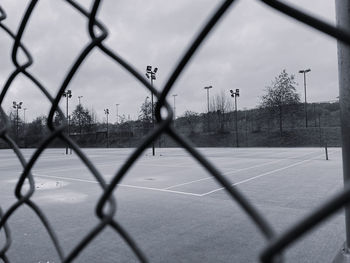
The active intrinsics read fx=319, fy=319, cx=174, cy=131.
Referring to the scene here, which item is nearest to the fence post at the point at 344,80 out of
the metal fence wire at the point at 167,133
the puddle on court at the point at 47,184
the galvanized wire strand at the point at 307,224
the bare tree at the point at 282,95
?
the metal fence wire at the point at 167,133

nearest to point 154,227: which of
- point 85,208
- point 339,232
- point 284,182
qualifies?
point 85,208

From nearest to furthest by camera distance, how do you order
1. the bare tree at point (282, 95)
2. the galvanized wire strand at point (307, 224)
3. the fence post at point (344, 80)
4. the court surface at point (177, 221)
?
the galvanized wire strand at point (307, 224)
the fence post at point (344, 80)
the court surface at point (177, 221)
the bare tree at point (282, 95)

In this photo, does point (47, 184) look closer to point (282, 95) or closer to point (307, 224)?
point (307, 224)

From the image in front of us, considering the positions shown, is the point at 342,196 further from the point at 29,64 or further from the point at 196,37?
the point at 29,64

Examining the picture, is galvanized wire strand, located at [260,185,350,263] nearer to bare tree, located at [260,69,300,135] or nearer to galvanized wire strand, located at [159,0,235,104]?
galvanized wire strand, located at [159,0,235,104]

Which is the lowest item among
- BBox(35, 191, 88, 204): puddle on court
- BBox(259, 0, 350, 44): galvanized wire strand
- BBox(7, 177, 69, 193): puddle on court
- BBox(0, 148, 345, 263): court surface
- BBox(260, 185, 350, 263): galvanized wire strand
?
BBox(0, 148, 345, 263): court surface

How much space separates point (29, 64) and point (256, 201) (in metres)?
6.73

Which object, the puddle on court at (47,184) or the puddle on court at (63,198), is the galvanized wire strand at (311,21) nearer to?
the puddle on court at (63,198)

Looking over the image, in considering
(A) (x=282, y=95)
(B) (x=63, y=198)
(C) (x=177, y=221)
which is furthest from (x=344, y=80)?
(A) (x=282, y=95)

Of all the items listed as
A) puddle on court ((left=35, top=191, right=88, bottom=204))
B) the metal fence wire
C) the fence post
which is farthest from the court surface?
the metal fence wire

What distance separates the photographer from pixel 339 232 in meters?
4.74

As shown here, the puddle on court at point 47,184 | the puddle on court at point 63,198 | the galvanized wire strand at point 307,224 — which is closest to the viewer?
the galvanized wire strand at point 307,224

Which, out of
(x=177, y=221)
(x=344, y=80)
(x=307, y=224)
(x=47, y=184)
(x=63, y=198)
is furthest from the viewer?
(x=47, y=184)

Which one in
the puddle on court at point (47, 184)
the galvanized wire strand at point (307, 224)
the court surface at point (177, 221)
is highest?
the galvanized wire strand at point (307, 224)
